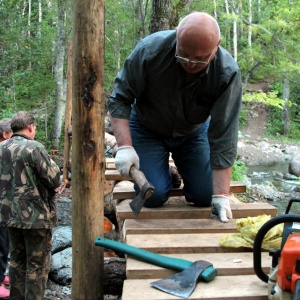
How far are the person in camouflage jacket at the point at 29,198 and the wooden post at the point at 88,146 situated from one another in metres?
1.33

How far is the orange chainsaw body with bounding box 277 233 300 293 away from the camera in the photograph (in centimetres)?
171

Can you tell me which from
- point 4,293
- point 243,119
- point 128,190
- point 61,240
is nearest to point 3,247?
point 4,293

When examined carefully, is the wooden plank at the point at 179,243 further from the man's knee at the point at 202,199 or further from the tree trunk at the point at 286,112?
the tree trunk at the point at 286,112

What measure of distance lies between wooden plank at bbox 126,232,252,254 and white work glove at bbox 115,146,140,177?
0.44 metres

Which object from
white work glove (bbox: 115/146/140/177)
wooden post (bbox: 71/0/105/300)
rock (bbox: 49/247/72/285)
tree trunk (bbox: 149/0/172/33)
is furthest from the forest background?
wooden post (bbox: 71/0/105/300)

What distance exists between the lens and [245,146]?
1952 centimetres

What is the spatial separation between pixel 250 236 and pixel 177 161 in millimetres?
1199

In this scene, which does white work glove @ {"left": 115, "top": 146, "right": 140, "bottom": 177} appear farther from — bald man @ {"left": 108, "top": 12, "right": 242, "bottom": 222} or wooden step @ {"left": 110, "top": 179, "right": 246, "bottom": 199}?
wooden step @ {"left": 110, "top": 179, "right": 246, "bottom": 199}

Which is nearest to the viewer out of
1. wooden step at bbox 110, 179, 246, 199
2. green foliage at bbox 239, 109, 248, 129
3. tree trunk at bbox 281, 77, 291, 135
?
wooden step at bbox 110, 179, 246, 199

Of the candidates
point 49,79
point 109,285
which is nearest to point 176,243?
point 109,285

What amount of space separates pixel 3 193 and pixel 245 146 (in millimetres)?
16458

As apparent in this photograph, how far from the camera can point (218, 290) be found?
2.16 meters

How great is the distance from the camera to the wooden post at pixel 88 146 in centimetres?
252

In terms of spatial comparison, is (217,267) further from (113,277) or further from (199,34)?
(199,34)
